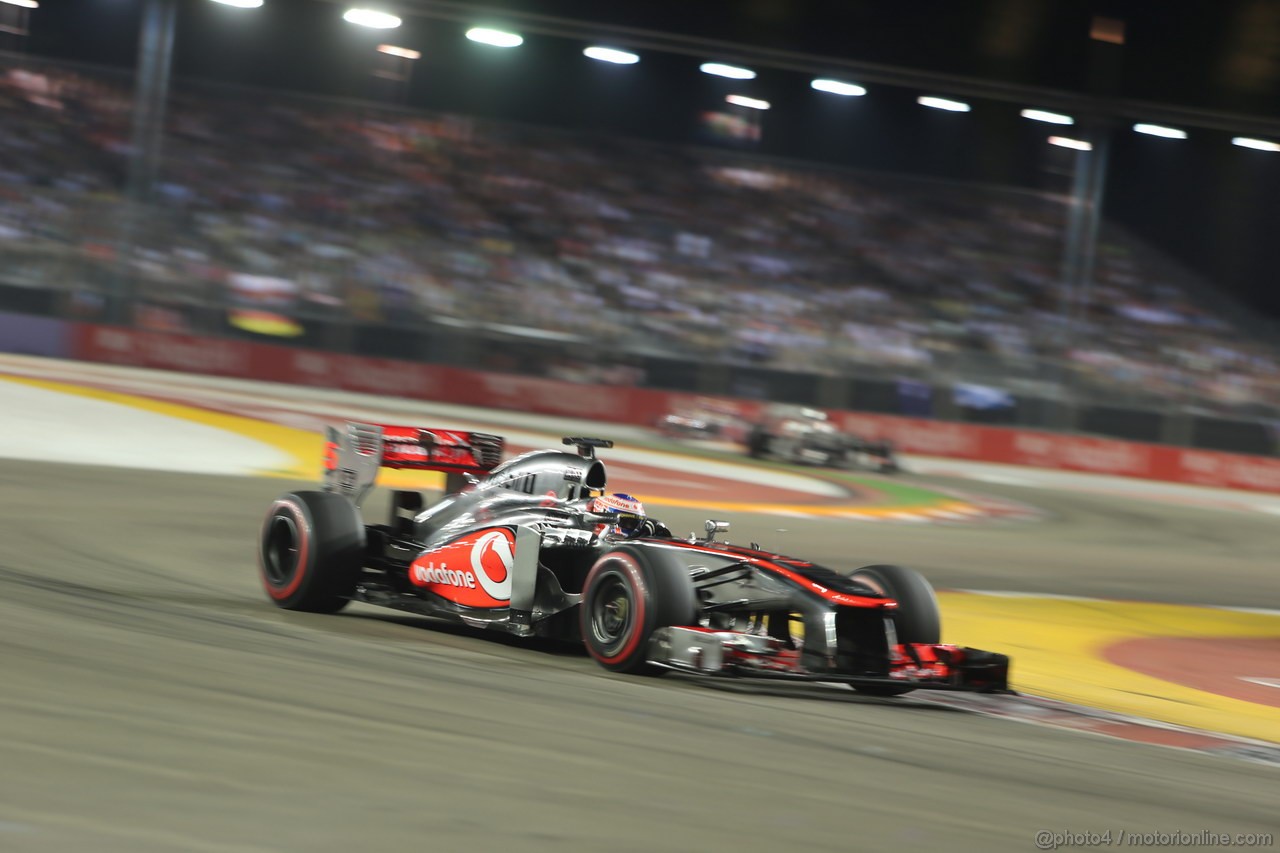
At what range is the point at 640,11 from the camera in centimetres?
3048

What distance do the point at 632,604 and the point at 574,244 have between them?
24424mm

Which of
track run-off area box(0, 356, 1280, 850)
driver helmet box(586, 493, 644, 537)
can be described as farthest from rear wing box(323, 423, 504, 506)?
driver helmet box(586, 493, 644, 537)

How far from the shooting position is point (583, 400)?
86.2 ft

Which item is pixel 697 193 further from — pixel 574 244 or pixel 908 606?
pixel 908 606

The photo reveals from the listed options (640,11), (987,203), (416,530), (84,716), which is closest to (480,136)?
(640,11)

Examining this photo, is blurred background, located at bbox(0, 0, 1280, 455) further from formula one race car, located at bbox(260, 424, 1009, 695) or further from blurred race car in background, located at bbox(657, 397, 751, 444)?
formula one race car, located at bbox(260, 424, 1009, 695)

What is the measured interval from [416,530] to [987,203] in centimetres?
2830

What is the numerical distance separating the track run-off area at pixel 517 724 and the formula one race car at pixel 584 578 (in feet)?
0.57

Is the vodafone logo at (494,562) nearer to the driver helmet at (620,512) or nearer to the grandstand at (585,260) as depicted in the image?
the driver helmet at (620,512)

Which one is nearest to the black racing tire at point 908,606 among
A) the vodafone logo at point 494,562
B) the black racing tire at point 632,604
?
the black racing tire at point 632,604

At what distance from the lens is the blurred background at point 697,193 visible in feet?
87.5

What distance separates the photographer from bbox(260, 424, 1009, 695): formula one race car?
21.4 feet

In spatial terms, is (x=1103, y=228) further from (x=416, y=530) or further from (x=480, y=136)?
(x=416, y=530)

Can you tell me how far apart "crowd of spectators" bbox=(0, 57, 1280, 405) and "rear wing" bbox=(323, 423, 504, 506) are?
57.1 feet
